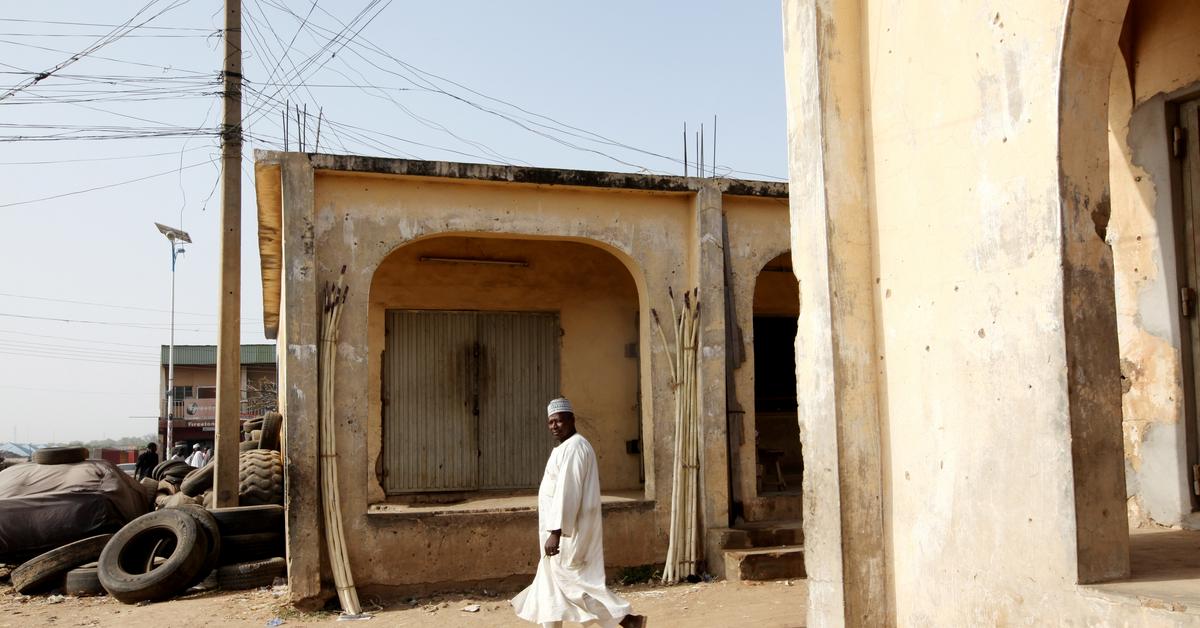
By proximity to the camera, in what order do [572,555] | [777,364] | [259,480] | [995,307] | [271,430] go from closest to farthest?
A: 1. [995,307]
2. [572,555]
3. [259,480]
4. [271,430]
5. [777,364]

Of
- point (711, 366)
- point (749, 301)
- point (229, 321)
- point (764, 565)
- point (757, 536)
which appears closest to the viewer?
point (764, 565)

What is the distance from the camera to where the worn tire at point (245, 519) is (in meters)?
9.71

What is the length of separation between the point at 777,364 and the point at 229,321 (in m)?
6.90

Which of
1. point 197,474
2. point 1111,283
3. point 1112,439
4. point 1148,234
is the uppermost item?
point 1148,234

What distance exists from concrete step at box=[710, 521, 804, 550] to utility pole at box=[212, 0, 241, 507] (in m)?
5.49

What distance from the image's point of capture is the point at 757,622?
745cm

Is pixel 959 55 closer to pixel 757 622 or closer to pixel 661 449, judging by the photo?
pixel 757 622

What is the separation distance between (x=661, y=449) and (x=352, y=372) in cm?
302

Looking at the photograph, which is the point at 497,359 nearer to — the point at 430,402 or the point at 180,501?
the point at 430,402

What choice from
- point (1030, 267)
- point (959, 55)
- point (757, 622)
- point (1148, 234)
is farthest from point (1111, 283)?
point (757, 622)

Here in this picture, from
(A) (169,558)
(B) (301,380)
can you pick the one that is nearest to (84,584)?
(A) (169,558)

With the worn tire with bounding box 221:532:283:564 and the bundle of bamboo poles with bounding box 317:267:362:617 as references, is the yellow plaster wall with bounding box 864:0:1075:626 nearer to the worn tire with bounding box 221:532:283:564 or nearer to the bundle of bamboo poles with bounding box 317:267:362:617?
the bundle of bamboo poles with bounding box 317:267:362:617

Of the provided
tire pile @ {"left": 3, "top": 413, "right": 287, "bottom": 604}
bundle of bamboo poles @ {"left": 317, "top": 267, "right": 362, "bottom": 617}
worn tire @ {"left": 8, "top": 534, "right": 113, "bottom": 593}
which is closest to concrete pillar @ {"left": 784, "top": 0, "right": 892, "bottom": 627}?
bundle of bamboo poles @ {"left": 317, "top": 267, "right": 362, "bottom": 617}

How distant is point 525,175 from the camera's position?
→ 9.23 metres
